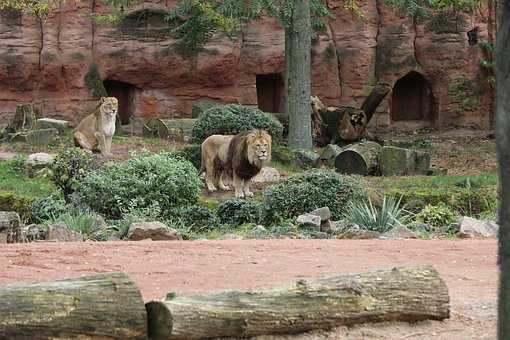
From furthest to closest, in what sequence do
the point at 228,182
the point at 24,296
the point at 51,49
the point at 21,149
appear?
the point at 51,49
the point at 21,149
the point at 228,182
the point at 24,296

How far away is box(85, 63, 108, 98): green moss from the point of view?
3041 cm

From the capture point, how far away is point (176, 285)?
28.9ft

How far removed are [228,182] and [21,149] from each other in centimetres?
624

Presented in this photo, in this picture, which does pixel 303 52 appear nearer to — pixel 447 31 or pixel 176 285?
pixel 447 31

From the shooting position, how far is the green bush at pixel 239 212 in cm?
1598

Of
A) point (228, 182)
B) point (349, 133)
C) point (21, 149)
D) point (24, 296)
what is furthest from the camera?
point (349, 133)

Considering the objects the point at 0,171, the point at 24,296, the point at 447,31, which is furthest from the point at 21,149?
the point at 24,296

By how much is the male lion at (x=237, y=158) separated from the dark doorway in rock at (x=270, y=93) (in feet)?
45.7

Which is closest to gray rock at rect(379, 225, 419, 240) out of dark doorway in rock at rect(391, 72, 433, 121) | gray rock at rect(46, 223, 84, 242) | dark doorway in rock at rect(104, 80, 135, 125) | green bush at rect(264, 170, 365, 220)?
green bush at rect(264, 170, 365, 220)

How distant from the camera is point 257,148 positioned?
725 inches

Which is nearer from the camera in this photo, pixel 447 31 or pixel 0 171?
pixel 0 171

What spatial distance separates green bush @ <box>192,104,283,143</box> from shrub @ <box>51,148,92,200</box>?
21.1 ft

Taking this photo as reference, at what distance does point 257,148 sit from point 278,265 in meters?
8.38

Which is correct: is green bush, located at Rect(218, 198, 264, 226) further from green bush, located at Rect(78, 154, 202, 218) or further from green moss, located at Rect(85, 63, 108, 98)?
green moss, located at Rect(85, 63, 108, 98)
